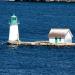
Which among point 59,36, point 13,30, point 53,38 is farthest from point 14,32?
point 59,36

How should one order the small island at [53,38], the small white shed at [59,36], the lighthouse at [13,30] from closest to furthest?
the small island at [53,38] < the small white shed at [59,36] < the lighthouse at [13,30]

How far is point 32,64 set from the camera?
62.0 metres

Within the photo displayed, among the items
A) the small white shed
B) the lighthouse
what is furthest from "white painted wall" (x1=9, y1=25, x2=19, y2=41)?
the small white shed

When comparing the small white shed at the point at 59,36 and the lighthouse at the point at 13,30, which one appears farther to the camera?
the lighthouse at the point at 13,30

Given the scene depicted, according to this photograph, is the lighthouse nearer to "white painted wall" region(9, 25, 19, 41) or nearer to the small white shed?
"white painted wall" region(9, 25, 19, 41)

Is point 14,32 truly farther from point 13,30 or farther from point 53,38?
point 53,38

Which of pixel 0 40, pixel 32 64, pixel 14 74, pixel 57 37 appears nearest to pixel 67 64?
pixel 32 64

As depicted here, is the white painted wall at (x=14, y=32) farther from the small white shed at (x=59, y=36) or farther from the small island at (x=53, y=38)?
the small white shed at (x=59, y=36)

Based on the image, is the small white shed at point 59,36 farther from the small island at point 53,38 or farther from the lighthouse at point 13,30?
the lighthouse at point 13,30

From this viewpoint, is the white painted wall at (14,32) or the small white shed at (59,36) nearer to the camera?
the small white shed at (59,36)

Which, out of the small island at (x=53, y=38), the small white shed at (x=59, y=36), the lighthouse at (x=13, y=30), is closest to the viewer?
the small island at (x=53, y=38)

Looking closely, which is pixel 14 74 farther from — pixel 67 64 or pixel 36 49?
pixel 36 49

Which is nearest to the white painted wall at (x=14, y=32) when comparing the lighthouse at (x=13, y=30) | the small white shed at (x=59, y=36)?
the lighthouse at (x=13, y=30)

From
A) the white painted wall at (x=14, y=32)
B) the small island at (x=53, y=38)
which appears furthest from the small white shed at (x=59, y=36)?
the white painted wall at (x=14, y=32)
